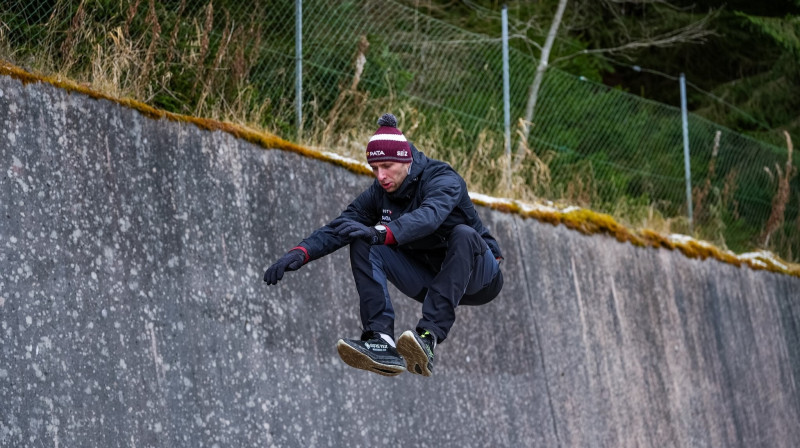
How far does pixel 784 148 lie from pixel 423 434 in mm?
7464

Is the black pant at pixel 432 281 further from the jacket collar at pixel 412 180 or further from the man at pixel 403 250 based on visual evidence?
the jacket collar at pixel 412 180

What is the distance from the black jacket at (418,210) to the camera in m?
4.38

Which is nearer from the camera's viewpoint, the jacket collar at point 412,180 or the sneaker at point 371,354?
the sneaker at point 371,354

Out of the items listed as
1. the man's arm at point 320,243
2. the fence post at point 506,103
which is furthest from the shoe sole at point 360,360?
the fence post at point 506,103

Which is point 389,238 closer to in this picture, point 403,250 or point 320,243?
point 320,243

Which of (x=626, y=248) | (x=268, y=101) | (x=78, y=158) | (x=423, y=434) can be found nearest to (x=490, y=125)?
(x=626, y=248)

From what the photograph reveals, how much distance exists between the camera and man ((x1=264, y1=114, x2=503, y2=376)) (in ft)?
14.3

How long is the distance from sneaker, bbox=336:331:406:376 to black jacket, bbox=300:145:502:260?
0.42m

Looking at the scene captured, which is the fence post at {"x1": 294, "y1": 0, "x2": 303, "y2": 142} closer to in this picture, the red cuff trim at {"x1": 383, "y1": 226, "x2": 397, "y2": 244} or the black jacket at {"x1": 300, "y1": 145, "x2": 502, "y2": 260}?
the black jacket at {"x1": 300, "y1": 145, "x2": 502, "y2": 260}

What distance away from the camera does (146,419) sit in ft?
16.6

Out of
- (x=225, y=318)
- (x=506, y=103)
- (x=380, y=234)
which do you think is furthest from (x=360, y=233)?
(x=506, y=103)

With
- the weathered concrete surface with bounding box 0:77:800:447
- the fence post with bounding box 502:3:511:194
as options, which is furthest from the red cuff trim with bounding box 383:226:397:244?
the fence post with bounding box 502:3:511:194

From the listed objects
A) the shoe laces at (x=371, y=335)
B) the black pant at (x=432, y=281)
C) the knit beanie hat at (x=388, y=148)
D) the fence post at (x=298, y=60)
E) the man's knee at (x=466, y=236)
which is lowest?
the fence post at (x=298, y=60)

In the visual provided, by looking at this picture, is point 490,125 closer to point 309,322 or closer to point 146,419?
point 309,322
